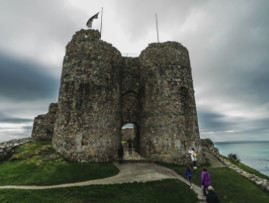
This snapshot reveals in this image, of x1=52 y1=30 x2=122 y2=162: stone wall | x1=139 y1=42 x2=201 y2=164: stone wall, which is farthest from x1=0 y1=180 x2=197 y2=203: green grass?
x1=139 y1=42 x2=201 y2=164: stone wall

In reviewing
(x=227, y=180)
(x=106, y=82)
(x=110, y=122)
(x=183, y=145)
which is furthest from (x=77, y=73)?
(x=227, y=180)

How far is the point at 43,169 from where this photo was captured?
10.7 meters

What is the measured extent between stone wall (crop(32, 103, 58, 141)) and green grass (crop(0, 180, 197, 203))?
38.8 ft

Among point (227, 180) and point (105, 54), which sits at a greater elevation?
point (105, 54)

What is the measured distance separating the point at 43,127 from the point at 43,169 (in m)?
9.38

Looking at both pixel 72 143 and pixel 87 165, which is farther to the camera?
pixel 72 143

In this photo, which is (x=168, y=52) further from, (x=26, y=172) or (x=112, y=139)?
(x=26, y=172)

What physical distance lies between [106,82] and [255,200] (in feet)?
46.7

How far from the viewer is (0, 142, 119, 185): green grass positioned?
947cm

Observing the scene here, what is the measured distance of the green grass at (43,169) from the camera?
947 cm

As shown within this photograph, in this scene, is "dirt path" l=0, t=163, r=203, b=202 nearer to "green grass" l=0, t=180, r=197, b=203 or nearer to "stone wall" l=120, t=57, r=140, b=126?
"green grass" l=0, t=180, r=197, b=203

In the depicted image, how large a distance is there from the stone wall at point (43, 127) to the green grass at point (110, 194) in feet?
38.8

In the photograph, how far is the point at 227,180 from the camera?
11.0 metres

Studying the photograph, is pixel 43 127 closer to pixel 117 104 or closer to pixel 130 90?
pixel 117 104
